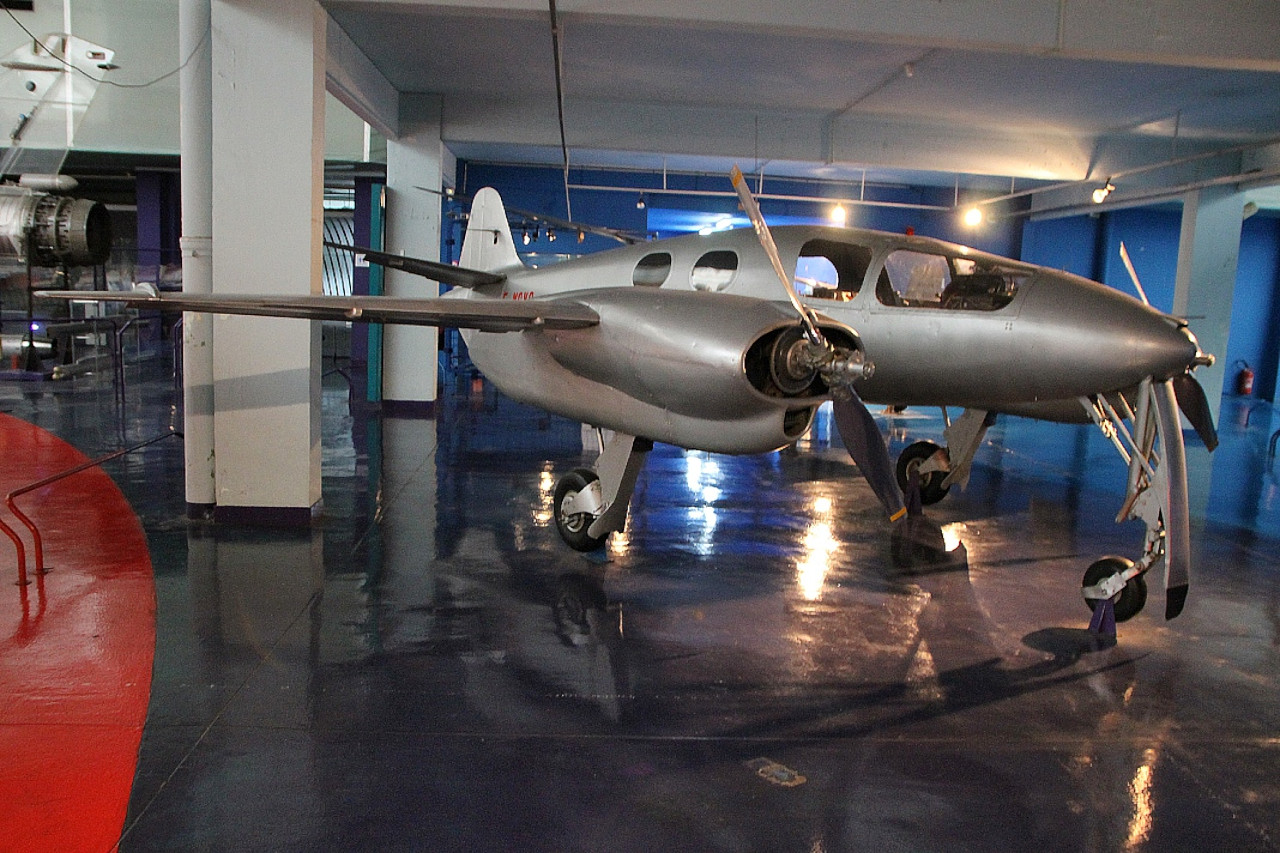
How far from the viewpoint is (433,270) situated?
31.5 ft

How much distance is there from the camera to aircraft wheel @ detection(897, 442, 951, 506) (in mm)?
9641

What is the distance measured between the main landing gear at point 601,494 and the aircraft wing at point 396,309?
4.09 ft

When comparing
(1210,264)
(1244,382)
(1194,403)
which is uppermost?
(1210,264)

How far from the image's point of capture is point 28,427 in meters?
12.3

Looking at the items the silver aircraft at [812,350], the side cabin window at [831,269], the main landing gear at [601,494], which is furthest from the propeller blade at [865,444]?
the side cabin window at [831,269]

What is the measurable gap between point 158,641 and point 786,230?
5.97 m

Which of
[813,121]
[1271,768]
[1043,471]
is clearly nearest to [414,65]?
[813,121]

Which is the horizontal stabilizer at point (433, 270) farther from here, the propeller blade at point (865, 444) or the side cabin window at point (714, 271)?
the propeller blade at point (865, 444)

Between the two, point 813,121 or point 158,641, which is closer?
point 158,641

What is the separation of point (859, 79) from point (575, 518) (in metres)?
9.10

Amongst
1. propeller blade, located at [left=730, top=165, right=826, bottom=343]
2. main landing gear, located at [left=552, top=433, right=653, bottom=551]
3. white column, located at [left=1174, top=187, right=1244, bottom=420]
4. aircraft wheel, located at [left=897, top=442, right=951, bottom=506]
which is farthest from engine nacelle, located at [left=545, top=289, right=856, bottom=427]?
white column, located at [left=1174, top=187, right=1244, bottom=420]

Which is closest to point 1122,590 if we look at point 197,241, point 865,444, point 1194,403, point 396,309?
point 1194,403

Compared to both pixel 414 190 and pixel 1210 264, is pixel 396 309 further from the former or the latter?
pixel 1210 264

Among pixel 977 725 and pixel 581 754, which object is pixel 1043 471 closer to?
pixel 977 725
